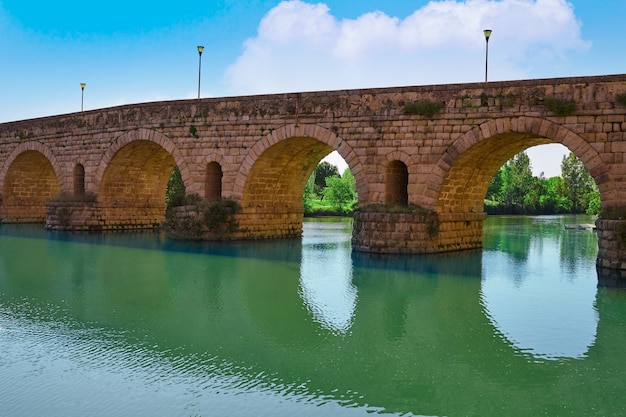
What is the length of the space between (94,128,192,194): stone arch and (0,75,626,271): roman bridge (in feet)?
0.16

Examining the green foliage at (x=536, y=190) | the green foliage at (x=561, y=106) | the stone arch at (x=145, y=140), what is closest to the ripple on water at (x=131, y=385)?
the green foliage at (x=561, y=106)

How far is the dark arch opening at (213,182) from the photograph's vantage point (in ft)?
63.0

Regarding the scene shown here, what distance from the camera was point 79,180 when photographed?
75.7 ft

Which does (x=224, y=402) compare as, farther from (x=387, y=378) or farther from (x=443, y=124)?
(x=443, y=124)

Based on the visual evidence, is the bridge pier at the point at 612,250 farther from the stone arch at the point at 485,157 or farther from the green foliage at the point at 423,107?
the green foliage at the point at 423,107

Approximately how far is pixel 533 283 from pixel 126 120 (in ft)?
45.1

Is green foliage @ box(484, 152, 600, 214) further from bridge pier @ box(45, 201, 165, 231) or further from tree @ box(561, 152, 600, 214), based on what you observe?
bridge pier @ box(45, 201, 165, 231)

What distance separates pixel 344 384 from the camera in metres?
5.95

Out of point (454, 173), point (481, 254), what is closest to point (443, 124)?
point (454, 173)

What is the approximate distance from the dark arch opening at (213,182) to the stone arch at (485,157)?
6.83 metres

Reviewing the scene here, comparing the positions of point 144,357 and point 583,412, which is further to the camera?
point 144,357

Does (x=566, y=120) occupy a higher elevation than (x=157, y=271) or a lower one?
higher

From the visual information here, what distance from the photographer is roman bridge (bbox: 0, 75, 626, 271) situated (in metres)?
13.7

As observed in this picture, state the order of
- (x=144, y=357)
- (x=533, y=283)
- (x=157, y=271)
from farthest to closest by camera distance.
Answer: (x=157, y=271)
(x=533, y=283)
(x=144, y=357)
